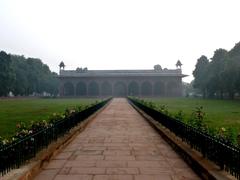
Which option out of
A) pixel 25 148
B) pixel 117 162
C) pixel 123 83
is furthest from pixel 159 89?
pixel 25 148

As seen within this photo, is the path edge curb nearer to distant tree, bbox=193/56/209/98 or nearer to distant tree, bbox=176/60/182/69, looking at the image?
distant tree, bbox=193/56/209/98

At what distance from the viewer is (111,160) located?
8.07 meters

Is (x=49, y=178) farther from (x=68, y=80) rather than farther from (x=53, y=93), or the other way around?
(x=53, y=93)

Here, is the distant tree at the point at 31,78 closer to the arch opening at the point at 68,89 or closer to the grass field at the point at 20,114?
the arch opening at the point at 68,89

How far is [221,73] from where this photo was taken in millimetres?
56406

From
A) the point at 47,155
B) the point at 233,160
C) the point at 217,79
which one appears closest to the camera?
the point at 233,160

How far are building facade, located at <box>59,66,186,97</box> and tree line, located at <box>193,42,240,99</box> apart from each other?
43.8 ft

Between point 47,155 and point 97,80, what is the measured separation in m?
87.7

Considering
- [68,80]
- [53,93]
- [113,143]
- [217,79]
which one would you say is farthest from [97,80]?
[113,143]

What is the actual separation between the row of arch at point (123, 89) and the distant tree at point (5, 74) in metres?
25.8

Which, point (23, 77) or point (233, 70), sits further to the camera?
point (23, 77)

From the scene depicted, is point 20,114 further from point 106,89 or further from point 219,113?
point 106,89

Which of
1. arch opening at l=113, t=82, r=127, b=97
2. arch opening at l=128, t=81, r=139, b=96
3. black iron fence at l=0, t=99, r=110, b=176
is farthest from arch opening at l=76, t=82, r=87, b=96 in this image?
black iron fence at l=0, t=99, r=110, b=176

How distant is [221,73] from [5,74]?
39.4 meters
